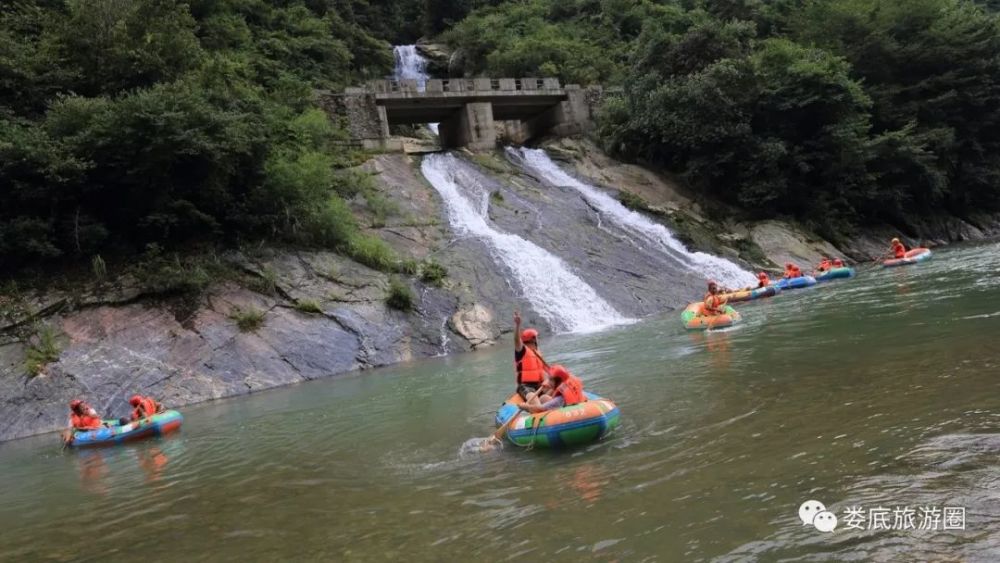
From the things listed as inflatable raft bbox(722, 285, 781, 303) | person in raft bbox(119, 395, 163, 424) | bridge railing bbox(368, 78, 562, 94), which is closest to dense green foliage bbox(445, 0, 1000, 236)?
bridge railing bbox(368, 78, 562, 94)

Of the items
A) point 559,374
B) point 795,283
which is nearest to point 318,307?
point 559,374

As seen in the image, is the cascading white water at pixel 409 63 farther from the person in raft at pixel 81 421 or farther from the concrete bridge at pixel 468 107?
the person in raft at pixel 81 421

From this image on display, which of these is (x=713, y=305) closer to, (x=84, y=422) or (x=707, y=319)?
(x=707, y=319)

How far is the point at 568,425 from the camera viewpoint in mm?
7309

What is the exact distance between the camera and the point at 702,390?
9.01 meters

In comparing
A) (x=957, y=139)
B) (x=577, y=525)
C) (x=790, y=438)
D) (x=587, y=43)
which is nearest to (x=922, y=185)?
(x=957, y=139)

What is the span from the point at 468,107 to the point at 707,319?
2119 centimetres

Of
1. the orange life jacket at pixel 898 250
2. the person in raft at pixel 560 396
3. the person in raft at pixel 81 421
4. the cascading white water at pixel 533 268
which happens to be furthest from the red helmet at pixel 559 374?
the orange life jacket at pixel 898 250

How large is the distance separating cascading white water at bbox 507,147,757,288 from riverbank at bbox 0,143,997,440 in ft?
2.14

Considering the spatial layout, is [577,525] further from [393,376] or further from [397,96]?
[397,96]

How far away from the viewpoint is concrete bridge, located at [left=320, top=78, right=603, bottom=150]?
30.4 meters

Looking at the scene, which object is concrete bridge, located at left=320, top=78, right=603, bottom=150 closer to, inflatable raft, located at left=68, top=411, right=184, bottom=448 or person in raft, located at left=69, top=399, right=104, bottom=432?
person in raft, located at left=69, top=399, right=104, bottom=432

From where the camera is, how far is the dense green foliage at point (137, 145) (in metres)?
16.9

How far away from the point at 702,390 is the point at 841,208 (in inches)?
1102
